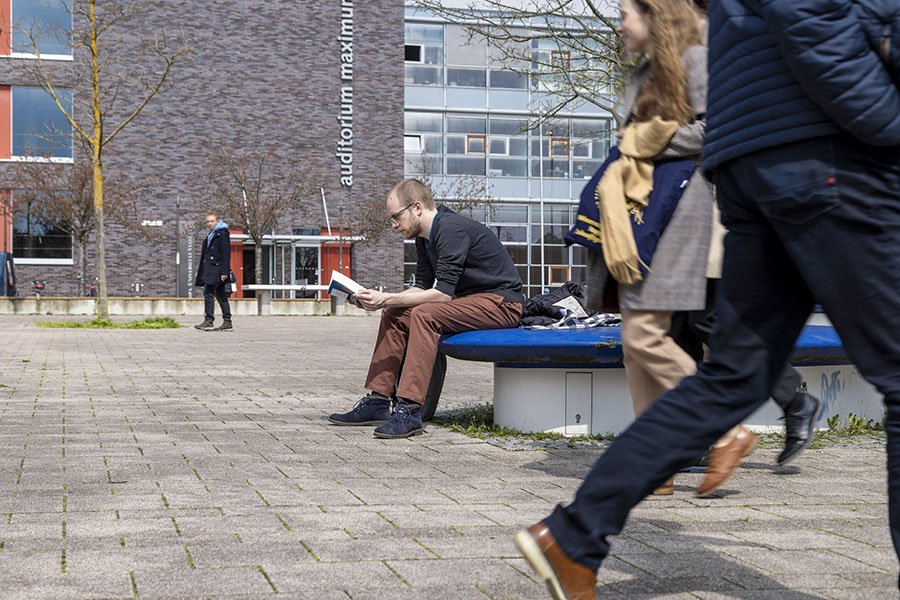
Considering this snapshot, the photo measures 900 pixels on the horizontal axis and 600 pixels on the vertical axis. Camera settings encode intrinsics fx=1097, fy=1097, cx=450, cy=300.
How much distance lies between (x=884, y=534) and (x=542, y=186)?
1725 inches

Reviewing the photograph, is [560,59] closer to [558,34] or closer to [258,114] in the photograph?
[558,34]

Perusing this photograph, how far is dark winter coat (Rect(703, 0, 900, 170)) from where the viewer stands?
2.21 m

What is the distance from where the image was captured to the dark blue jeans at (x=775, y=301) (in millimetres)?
2279

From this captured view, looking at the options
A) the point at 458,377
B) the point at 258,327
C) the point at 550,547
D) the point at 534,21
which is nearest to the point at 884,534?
the point at 550,547

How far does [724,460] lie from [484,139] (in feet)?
144

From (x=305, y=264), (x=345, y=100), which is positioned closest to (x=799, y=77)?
(x=305, y=264)

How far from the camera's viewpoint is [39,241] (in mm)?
40344

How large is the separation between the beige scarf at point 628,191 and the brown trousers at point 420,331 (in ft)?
7.08

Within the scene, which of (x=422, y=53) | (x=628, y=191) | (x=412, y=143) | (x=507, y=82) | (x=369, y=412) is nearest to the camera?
(x=628, y=191)

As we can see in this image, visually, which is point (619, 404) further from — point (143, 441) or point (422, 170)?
point (422, 170)

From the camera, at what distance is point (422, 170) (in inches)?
1769

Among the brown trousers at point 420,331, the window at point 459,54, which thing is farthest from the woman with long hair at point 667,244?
the window at point 459,54

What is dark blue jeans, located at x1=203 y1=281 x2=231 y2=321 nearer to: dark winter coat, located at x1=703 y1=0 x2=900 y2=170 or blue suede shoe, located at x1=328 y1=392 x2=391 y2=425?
blue suede shoe, located at x1=328 y1=392 x2=391 y2=425

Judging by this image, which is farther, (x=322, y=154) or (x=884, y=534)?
(x=322, y=154)
